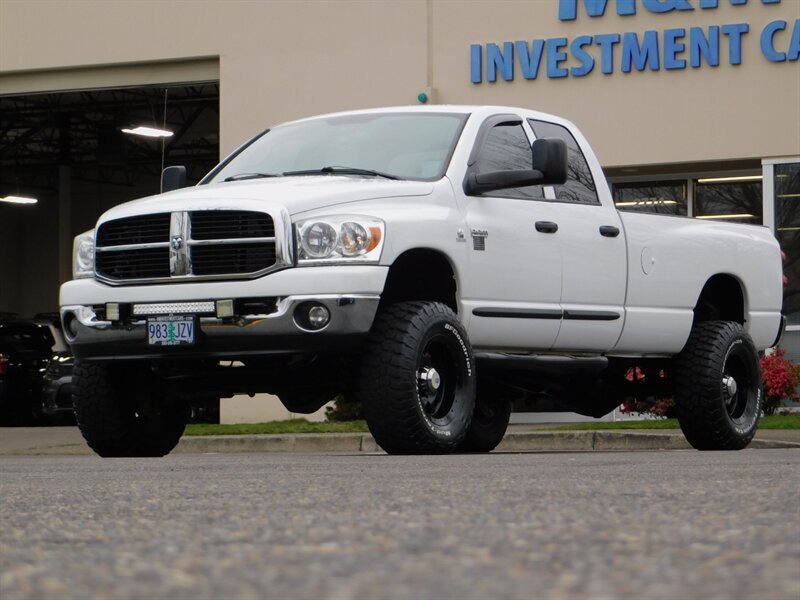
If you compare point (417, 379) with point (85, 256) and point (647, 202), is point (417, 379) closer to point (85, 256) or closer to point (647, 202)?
point (85, 256)

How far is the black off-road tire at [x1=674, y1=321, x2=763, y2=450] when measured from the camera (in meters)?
10.1

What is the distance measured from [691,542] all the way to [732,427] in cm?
706

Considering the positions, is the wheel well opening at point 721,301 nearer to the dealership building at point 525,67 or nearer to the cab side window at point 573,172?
the cab side window at point 573,172

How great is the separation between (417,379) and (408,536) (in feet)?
15.5

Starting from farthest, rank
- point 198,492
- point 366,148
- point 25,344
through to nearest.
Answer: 1. point 25,344
2. point 366,148
3. point 198,492

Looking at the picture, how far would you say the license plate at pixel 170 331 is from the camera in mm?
8141

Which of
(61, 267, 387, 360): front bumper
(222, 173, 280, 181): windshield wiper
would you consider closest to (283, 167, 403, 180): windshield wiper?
(222, 173, 280, 181): windshield wiper

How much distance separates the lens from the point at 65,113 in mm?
39812

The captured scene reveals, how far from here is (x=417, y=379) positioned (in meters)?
8.16

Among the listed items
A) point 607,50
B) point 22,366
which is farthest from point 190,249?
point 22,366

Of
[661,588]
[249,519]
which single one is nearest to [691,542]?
[661,588]

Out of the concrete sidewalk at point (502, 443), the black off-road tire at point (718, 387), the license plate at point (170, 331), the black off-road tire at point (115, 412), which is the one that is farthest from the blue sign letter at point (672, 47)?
the license plate at point (170, 331)

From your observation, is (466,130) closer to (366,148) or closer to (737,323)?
(366,148)

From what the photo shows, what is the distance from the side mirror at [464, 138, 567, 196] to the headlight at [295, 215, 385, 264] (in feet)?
3.29
